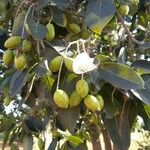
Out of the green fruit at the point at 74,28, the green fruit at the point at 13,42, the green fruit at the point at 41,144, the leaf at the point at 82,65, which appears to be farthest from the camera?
the green fruit at the point at 41,144

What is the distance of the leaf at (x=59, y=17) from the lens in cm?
135

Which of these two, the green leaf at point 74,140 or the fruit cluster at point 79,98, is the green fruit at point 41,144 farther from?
the fruit cluster at point 79,98

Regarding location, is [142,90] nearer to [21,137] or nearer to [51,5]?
[51,5]

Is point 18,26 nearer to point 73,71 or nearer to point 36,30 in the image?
point 36,30

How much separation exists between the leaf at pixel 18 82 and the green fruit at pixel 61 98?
116 millimetres

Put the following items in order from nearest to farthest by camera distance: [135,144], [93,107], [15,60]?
[93,107], [15,60], [135,144]

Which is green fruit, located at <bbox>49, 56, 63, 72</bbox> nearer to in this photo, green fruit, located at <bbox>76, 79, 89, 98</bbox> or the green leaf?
green fruit, located at <bbox>76, 79, 89, 98</bbox>

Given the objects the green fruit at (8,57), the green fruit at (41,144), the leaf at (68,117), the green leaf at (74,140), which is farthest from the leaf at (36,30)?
the green fruit at (41,144)

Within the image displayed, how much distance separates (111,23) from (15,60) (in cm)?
49

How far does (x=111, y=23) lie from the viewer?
1.54m

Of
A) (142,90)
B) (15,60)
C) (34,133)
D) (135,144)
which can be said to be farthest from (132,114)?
(135,144)

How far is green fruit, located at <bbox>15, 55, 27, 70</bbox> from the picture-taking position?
46.2 inches

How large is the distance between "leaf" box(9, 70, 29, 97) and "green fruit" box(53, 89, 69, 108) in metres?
0.12

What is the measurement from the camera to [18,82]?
3.81 feet
